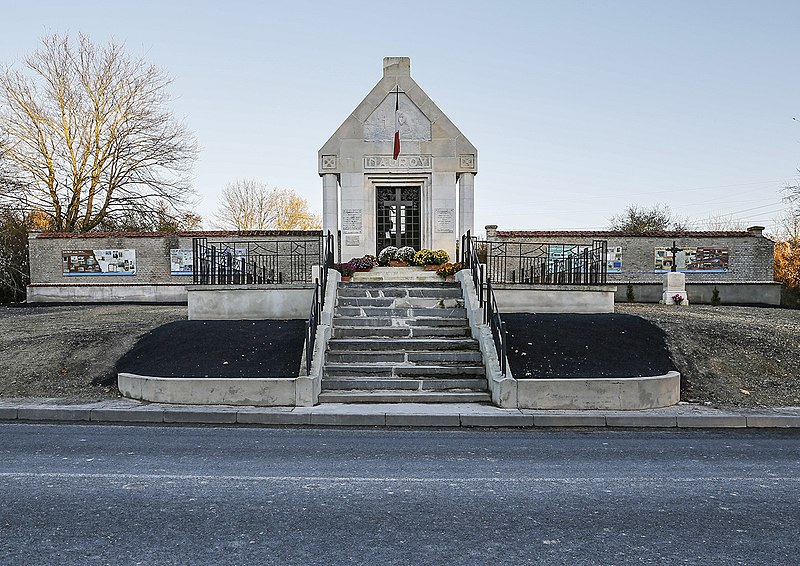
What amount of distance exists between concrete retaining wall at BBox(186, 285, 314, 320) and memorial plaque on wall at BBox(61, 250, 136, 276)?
12.9 meters

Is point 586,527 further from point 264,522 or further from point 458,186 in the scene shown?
point 458,186

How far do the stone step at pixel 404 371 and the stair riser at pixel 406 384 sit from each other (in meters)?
0.32

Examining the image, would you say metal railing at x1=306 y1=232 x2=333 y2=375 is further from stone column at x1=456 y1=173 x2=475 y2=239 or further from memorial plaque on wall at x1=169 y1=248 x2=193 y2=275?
memorial plaque on wall at x1=169 y1=248 x2=193 y2=275

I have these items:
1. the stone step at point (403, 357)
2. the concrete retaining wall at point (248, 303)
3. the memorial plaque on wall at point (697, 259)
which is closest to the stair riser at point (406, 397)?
the stone step at point (403, 357)

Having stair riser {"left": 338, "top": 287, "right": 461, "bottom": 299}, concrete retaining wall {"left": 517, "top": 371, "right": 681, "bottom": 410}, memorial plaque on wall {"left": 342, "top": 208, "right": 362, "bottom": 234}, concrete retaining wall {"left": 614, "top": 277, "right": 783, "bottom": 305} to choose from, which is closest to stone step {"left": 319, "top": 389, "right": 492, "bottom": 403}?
concrete retaining wall {"left": 517, "top": 371, "right": 681, "bottom": 410}

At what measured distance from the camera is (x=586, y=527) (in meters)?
4.91

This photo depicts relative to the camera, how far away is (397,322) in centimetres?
1377

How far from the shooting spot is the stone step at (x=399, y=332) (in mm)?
13359

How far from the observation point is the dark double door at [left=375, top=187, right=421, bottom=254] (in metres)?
22.1

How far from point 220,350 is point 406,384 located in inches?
153

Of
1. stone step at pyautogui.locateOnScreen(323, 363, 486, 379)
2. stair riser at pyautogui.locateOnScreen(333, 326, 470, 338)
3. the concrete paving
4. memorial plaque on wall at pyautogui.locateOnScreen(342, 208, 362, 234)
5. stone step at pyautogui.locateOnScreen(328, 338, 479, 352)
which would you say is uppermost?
memorial plaque on wall at pyautogui.locateOnScreen(342, 208, 362, 234)

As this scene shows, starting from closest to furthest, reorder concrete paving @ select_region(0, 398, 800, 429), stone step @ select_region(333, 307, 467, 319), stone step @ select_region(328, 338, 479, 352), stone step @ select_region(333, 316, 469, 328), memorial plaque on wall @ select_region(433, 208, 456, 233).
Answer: concrete paving @ select_region(0, 398, 800, 429) → stone step @ select_region(328, 338, 479, 352) → stone step @ select_region(333, 316, 469, 328) → stone step @ select_region(333, 307, 467, 319) → memorial plaque on wall @ select_region(433, 208, 456, 233)

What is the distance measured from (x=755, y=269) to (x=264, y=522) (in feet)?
89.5

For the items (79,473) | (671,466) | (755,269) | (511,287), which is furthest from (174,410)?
(755,269)
